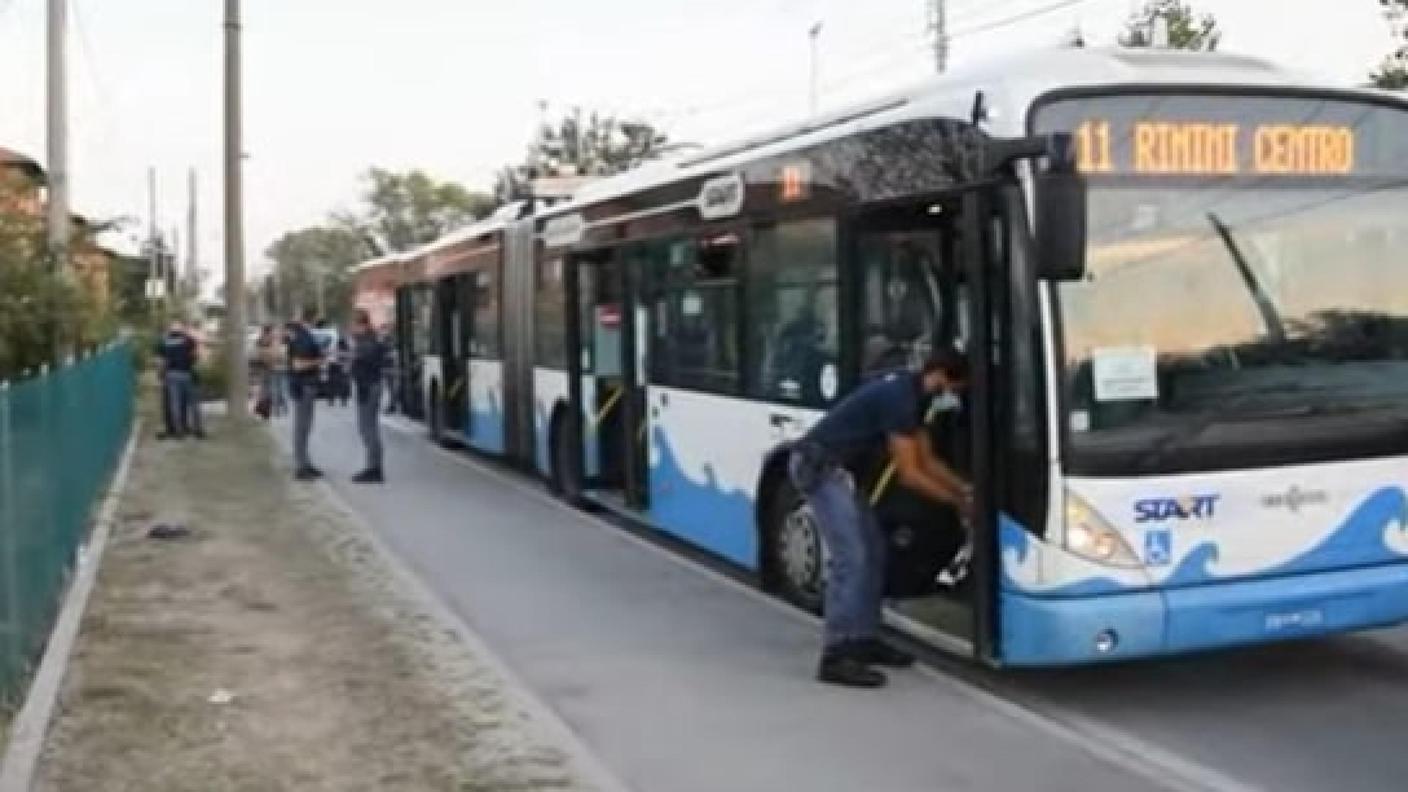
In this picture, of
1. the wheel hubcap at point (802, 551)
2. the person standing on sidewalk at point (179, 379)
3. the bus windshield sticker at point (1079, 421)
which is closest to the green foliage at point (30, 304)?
the person standing on sidewalk at point (179, 379)

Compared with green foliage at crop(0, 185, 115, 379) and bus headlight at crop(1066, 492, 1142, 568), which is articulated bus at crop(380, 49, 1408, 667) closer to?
bus headlight at crop(1066, 492, 1142, 568)

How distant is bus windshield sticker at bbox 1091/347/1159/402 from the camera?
26.4 ft

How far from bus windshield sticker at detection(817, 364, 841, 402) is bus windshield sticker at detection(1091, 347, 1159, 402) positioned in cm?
238

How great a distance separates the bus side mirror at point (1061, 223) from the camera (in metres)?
7.60

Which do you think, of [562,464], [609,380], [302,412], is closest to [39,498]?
[609,380]

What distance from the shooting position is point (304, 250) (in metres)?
124

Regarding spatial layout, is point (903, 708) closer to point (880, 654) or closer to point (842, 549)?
point (880, 654)

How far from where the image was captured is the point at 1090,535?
26.2 ft

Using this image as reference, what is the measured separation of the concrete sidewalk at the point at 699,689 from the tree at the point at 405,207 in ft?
338

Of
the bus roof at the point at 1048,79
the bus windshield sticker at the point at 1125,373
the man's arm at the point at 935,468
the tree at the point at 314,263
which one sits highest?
the tree at the point at 314,263

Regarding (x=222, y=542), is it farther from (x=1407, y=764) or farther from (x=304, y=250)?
(x=304, y=250)

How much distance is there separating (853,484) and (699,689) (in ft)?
4.12

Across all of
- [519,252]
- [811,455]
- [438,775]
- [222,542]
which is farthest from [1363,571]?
[519,252]

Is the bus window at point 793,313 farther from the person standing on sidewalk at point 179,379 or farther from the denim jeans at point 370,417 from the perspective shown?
the person standing on sidewalk at point 179,379
